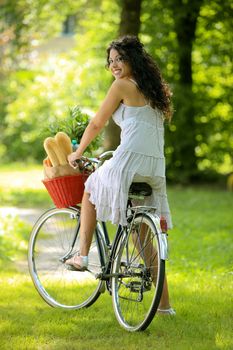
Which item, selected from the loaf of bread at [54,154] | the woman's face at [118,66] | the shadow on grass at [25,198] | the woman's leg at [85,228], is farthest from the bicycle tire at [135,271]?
the shadow on grass at [25,198]

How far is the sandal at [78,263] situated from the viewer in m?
5.47

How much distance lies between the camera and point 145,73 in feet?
17.1

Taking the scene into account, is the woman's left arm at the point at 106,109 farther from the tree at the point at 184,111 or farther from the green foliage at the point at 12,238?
the tree at the point at 184,111

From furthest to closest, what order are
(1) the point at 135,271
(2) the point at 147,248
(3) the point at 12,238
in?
(3) the point at 12,238, (1) the point at 135,271, (2) the point at 147,248

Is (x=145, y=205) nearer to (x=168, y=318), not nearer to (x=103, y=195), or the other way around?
(x=103, y=195)

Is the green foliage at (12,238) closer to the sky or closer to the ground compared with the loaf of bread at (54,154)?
closer to the ground

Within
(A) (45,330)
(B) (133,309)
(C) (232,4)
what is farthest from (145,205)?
(C) (232,4)

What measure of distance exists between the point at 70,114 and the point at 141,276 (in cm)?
141

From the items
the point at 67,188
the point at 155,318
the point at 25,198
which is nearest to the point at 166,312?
the point at 155,318

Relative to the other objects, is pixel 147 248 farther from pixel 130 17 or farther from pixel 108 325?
pixel 130 17

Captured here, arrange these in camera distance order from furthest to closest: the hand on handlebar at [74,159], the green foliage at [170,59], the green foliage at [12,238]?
the green foliage at [170,59] < the green foliage at [12,238] < the hand on handlebar at [74,159]

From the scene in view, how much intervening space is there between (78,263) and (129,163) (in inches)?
31.8

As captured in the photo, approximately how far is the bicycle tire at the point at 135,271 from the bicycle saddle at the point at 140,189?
0.50 ft

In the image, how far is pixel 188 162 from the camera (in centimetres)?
1784
